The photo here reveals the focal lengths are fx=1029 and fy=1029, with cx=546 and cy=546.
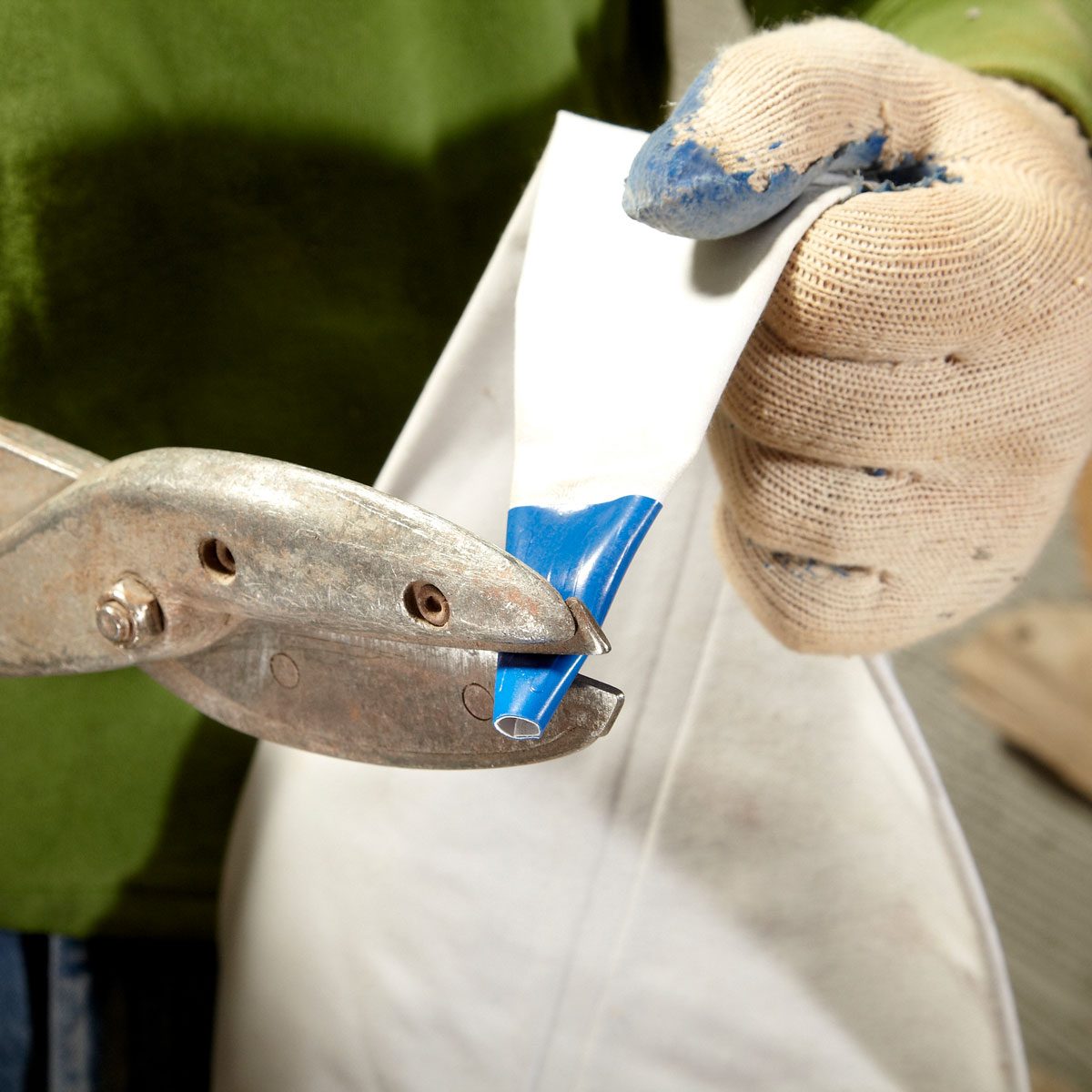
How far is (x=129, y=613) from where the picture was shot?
9.4 inches

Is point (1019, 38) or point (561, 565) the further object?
point (1019, 38)

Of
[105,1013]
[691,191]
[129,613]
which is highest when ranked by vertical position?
[691,191]

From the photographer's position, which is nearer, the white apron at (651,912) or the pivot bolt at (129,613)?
the pivot bolt at (129,613)

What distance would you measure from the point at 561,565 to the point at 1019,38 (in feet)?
0.92

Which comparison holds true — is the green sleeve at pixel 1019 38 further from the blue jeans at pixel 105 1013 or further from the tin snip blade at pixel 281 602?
the blue jeans at pixel 105 1013

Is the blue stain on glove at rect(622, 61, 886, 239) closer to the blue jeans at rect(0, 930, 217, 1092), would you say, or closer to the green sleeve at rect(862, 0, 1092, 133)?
the green sleeve at rect(862, 0, 1092, 133)

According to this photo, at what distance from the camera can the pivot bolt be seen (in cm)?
24

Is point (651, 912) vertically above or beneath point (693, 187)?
beneath

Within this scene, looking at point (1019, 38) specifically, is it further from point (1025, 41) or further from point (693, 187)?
point (693, 187)

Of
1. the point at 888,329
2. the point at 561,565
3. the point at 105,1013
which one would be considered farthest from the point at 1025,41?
the point at 105,1013

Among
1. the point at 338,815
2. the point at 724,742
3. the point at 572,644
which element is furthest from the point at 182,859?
the point at 572,644

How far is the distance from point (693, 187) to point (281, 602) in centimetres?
13

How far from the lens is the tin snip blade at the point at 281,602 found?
195 millimetres

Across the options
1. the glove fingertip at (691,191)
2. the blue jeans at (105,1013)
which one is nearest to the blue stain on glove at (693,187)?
the glove fingertip at (691,191)
